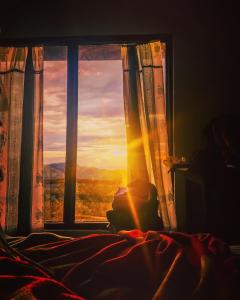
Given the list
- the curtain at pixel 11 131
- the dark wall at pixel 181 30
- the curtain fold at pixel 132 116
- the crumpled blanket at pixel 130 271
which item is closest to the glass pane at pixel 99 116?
the curtain fold at pixel 132 116

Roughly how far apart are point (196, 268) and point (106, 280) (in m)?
0.34

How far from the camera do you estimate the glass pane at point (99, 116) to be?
3.80 meters

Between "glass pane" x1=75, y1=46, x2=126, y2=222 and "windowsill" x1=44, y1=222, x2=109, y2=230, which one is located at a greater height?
"glass pane" x1=75, y1=46, x2=126, y2=222

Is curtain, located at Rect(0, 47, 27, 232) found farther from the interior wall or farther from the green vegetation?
the green vegetation

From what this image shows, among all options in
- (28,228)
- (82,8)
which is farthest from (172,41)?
(28,228)

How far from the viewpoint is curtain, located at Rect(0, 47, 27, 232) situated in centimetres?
349

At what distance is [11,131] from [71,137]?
75 centimetres

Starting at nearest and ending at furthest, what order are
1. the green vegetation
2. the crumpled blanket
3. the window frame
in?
the crumpled blanket < the window frame < the green vegetation

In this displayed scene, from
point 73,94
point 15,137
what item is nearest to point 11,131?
point 15,137

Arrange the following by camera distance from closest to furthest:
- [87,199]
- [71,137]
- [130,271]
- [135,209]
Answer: [130,271] → [135,209] → [71,137] → [87,199]

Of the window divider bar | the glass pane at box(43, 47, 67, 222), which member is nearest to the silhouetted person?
the window divider bar

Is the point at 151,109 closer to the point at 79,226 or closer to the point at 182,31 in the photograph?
the point at 182,31

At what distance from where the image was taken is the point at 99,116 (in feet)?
16.0

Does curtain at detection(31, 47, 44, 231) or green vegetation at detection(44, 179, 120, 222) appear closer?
curtain at detection(31, 47, 44, 231)
